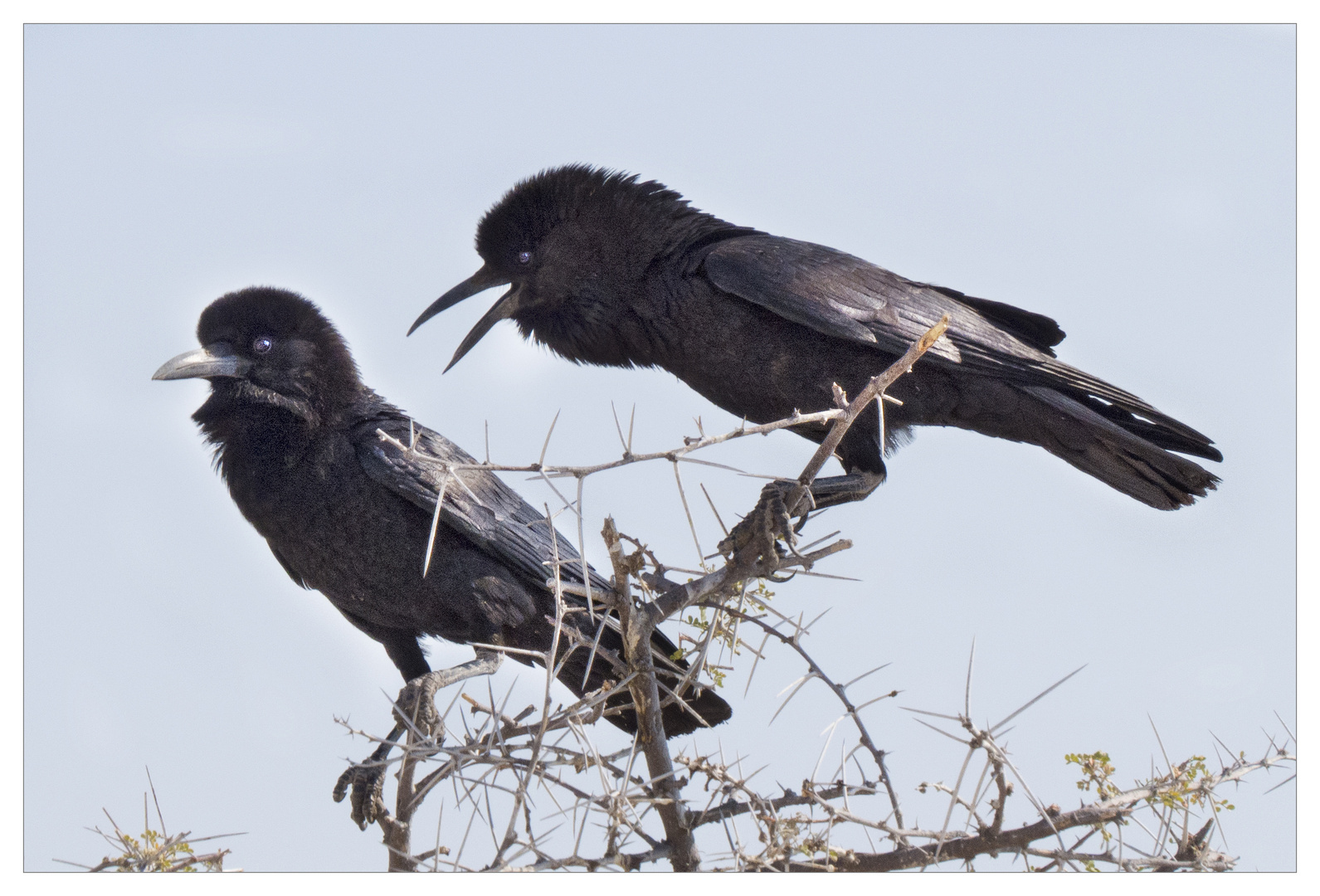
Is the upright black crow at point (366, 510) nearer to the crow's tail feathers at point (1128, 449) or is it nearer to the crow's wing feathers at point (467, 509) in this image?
the crow's wing feathers at point (467, 509)

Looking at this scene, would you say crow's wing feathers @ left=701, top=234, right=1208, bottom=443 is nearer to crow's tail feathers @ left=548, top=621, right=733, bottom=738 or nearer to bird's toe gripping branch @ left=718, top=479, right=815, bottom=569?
bird's toe gripping branch @ left=718, top=479, right=815, bottom=569

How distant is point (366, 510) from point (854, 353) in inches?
86.8

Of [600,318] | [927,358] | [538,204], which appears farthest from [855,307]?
[538,204]

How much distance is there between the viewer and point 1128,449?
17.2 ft

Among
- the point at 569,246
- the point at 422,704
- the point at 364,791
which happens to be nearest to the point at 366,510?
the point at 422,704

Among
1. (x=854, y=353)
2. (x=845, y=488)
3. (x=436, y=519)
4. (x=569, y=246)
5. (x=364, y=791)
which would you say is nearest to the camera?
(x=436, y=519)

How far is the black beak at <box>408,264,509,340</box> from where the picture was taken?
624cm

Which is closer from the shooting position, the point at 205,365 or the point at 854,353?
the point at 854,353

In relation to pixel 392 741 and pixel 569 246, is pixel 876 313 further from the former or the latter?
pixel 392 741

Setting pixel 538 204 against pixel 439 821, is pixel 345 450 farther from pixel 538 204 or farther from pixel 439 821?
pixel 439 821

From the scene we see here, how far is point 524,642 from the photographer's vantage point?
5.38 m

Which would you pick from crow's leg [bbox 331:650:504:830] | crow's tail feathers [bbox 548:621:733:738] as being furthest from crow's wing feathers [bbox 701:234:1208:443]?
crow's leg [bbox 331:650:504:830]

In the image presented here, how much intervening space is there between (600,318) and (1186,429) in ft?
8.67

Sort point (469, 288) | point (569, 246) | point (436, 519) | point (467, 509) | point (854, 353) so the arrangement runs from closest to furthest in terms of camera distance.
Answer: point (436, 519)
point (854, 353)
point (467, 509)
point (569, 246)
point (469, 288)
